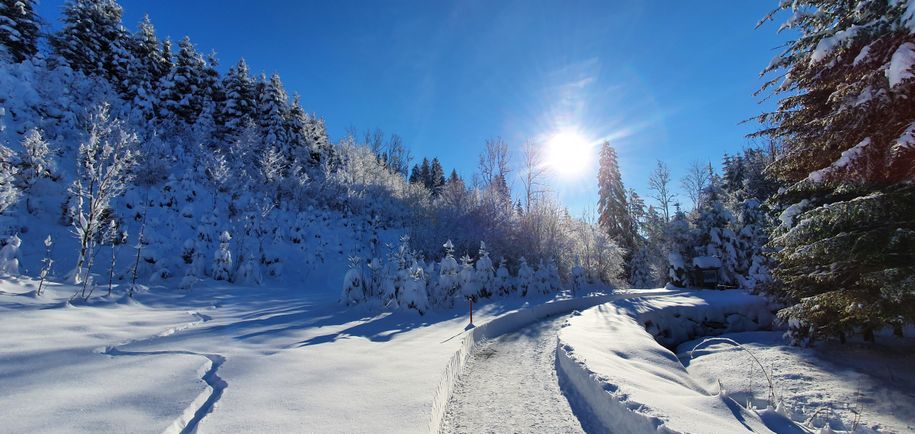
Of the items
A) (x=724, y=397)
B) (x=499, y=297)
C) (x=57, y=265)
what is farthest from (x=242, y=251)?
(x=724, y=397)

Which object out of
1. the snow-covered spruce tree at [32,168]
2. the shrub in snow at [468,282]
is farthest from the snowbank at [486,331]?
the snow-covered spruce tree at [32,168]

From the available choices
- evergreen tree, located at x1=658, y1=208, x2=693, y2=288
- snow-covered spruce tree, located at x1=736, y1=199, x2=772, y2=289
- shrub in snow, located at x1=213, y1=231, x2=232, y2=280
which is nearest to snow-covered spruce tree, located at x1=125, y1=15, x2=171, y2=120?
shrub in snow, located at x1=213, y1=231, x2=232, y2=280

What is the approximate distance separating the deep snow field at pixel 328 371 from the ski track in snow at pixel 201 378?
2 cm

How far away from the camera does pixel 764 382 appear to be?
29.4 feet

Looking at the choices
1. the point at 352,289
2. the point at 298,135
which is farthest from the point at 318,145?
the point at 352,289

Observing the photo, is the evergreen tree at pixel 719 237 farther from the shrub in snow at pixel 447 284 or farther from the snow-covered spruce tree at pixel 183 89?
the snow-covered spruce tree at pixel 183 89

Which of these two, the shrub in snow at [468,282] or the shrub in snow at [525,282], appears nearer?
the shrub in snow at [468,282]

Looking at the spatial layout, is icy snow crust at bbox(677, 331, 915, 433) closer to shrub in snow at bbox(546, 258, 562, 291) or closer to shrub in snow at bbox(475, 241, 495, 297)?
shrub in snow at bbox(475, 241, 495, 297)

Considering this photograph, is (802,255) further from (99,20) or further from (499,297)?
(99,20)

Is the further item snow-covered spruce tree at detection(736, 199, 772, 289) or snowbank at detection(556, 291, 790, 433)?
snow-covered spruce tree at detection(736, 199, 772, 289)

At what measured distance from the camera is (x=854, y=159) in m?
7.10

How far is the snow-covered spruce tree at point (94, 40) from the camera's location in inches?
1078

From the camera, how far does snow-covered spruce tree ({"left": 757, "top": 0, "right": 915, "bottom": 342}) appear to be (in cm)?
673

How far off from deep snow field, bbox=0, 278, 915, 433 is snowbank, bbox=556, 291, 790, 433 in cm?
7
